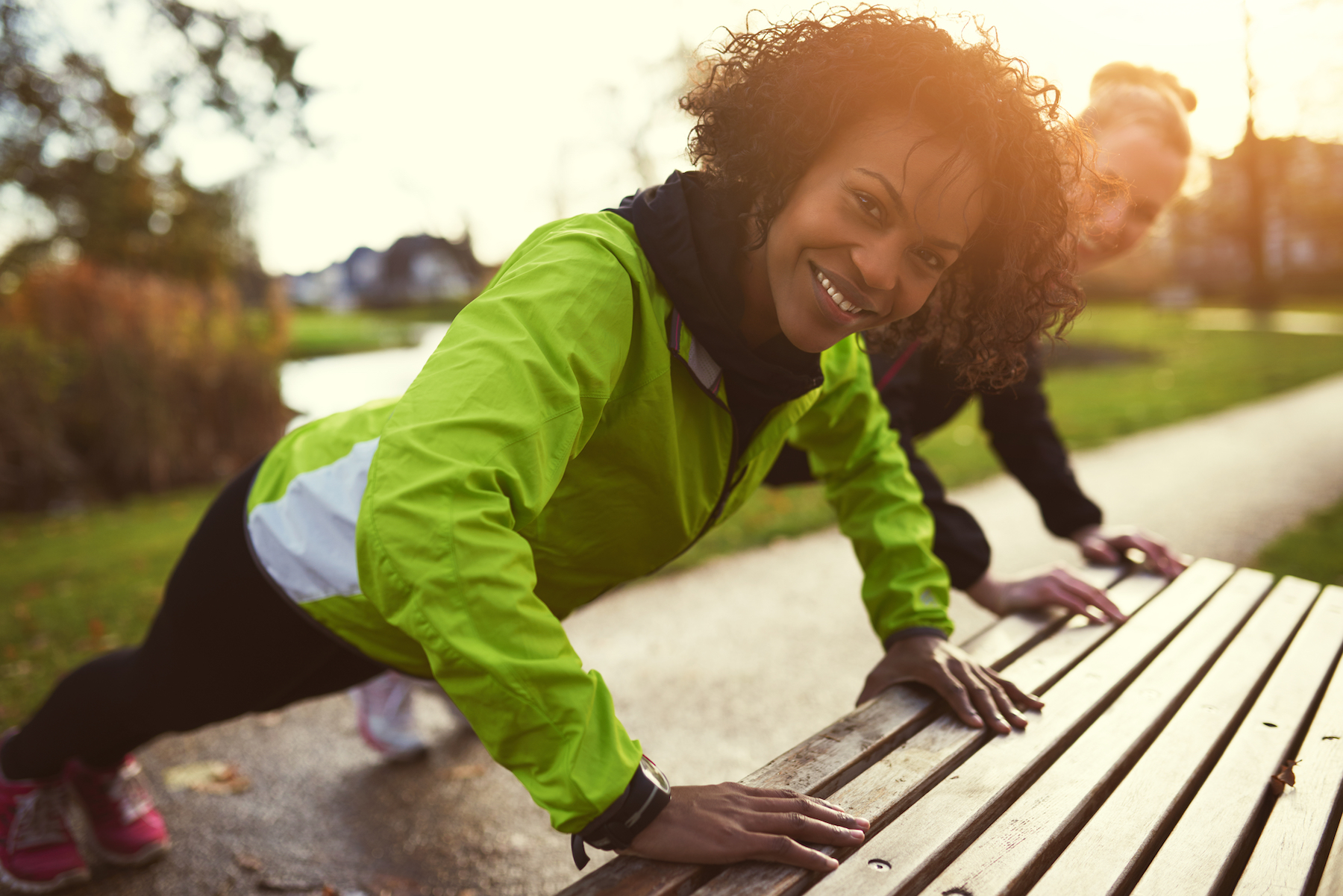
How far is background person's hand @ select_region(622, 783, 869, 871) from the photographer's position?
4.07 feet

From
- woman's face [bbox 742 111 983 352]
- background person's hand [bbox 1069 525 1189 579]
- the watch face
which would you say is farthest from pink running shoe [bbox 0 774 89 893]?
background person's hand [bbox 1069 525 1189 579]

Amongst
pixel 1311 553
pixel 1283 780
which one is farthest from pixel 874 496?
pixel 1311 553

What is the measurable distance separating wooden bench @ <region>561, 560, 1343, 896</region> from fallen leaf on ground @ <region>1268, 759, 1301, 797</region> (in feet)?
0.04

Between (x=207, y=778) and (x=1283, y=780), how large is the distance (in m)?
2.95

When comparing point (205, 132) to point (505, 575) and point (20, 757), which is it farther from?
point (505, 575)

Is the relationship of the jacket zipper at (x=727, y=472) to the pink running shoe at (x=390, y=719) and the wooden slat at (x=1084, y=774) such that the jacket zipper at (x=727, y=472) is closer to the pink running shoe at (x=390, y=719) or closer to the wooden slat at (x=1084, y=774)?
the wooden slat at (x=1084, y=774)

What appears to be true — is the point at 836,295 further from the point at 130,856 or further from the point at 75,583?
the point at 75,583

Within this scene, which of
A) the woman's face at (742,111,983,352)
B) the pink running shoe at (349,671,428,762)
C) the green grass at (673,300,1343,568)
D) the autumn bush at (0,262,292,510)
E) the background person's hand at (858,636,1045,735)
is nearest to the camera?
the woman's face at (742,111,983,352)

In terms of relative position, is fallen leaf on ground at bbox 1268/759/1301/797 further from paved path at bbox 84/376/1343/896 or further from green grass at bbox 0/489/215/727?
green grass at bbox 0/489/215/727

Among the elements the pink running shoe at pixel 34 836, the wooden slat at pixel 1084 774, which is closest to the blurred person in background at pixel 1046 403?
the wooden slat at pixel 1084 774

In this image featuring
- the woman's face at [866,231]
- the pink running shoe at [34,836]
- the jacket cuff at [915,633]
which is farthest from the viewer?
the pink running shoe at [34,836]

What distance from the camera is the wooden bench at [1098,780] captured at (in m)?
1.26

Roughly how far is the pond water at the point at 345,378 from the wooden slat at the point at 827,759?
886cm

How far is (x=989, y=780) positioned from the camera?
1.49 meters
